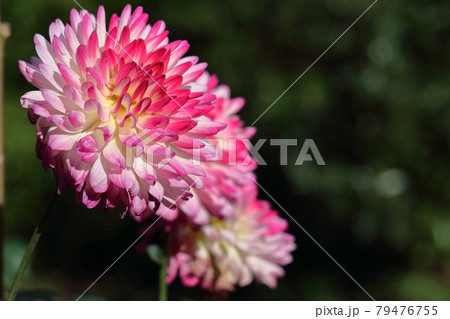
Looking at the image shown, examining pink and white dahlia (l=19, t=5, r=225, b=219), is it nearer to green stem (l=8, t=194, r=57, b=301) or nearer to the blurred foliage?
green stem (l=8, t=194, r=57, b=301)

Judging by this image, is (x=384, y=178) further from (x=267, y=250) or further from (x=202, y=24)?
(x=267, y=250)

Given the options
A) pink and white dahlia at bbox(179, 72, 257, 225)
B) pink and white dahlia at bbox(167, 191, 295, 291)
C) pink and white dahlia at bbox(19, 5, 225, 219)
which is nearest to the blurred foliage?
pink and white dahlia at bbox(167, 191, 295, 291)

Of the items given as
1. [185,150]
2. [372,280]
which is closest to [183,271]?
[185,150]

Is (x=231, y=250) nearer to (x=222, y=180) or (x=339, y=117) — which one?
(x=222, y=180)

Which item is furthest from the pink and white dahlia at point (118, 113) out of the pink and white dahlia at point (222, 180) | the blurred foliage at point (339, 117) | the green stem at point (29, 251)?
the blurred foliage at point (339, 117)

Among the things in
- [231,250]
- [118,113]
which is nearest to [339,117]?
[231,250]

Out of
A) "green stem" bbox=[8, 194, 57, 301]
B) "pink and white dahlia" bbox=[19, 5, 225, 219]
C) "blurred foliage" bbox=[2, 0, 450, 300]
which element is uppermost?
"blurred foliage" bbox=[2, 0, 450, 300]

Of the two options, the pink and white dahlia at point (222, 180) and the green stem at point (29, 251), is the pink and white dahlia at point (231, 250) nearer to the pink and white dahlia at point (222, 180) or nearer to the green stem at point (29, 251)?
the pink and white dahlia at point (222, 180)
